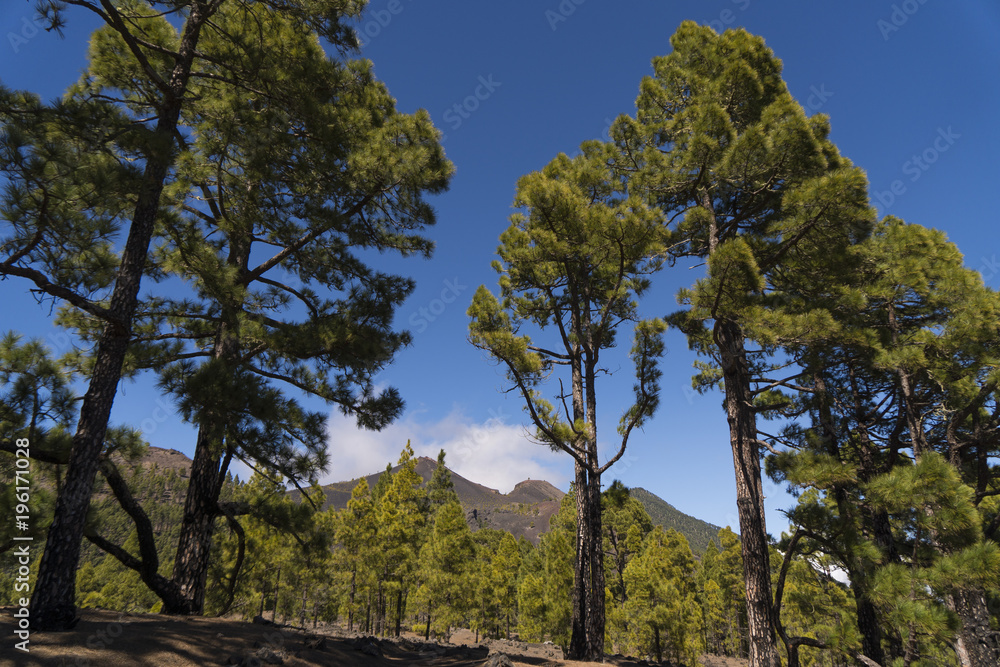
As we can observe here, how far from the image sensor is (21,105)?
4.30m

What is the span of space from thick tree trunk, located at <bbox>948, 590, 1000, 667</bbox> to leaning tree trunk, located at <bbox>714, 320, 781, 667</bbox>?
303cm

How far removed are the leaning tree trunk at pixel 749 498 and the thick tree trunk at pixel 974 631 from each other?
303cm

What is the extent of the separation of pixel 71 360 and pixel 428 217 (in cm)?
656

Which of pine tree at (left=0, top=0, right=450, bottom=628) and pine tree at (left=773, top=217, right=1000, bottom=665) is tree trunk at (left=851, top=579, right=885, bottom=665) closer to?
pine tree at (left=773, top=217, right=1000, bottom=665)

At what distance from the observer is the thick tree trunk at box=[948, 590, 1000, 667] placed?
7.12m

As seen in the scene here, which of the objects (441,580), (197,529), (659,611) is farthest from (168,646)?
(659,611)

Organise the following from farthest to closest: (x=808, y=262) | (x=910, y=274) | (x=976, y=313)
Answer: (x=910, y=274) < (x=808, y=262) < (x=976, y=313)

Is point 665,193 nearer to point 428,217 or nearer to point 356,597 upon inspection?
point 428,217

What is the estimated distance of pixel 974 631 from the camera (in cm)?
732

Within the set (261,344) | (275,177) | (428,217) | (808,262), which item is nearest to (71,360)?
(261,344)

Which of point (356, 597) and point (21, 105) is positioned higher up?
point (21, 105)

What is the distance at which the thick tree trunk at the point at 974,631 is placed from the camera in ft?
23.4

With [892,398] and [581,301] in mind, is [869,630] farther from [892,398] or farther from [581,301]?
[581,301]

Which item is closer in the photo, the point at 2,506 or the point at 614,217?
the point at 2,506
